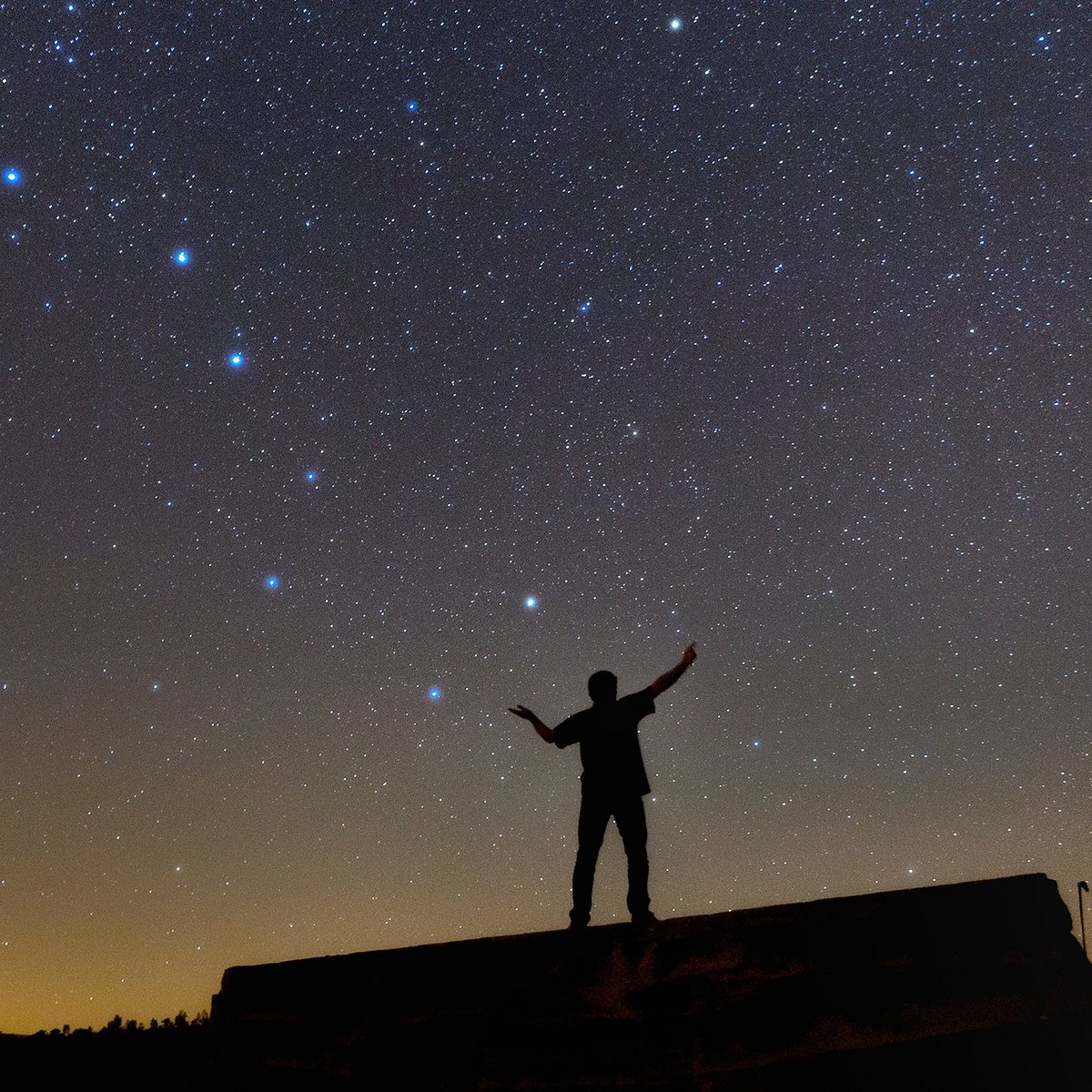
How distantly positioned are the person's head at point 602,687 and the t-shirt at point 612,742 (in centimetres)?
4

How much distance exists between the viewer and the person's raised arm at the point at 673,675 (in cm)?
492

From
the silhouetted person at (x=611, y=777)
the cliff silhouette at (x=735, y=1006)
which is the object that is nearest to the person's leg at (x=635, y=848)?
the silhouetted person at (x=611, y=777)

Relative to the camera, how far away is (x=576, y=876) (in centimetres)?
479

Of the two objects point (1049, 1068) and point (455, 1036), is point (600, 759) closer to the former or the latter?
point (455, 1036)

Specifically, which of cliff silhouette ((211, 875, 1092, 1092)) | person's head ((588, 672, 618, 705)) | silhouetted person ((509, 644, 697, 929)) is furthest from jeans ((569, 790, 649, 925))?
cliff silhouette ((211, 875, 1092, 1092))

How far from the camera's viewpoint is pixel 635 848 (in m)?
4.74

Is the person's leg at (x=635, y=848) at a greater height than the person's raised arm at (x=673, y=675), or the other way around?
the person's raised arm at (x=673, y=675)

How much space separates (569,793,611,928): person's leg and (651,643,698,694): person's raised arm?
67cm

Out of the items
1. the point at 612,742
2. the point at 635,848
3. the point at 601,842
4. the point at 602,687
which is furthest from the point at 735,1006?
the point at 602,687

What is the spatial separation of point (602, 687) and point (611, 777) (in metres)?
0.53

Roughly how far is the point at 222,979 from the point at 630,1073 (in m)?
1.89

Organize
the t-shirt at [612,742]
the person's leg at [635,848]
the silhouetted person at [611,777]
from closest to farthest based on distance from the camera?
the person's leg at [635,848] < the silhouetted person at [611,777] < the t-shirt at [612,742]

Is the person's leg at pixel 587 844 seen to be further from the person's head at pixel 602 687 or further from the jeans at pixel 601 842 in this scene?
the person's head at pixel 602 687

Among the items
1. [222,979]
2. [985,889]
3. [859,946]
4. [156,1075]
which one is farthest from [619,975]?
[156,1075]
